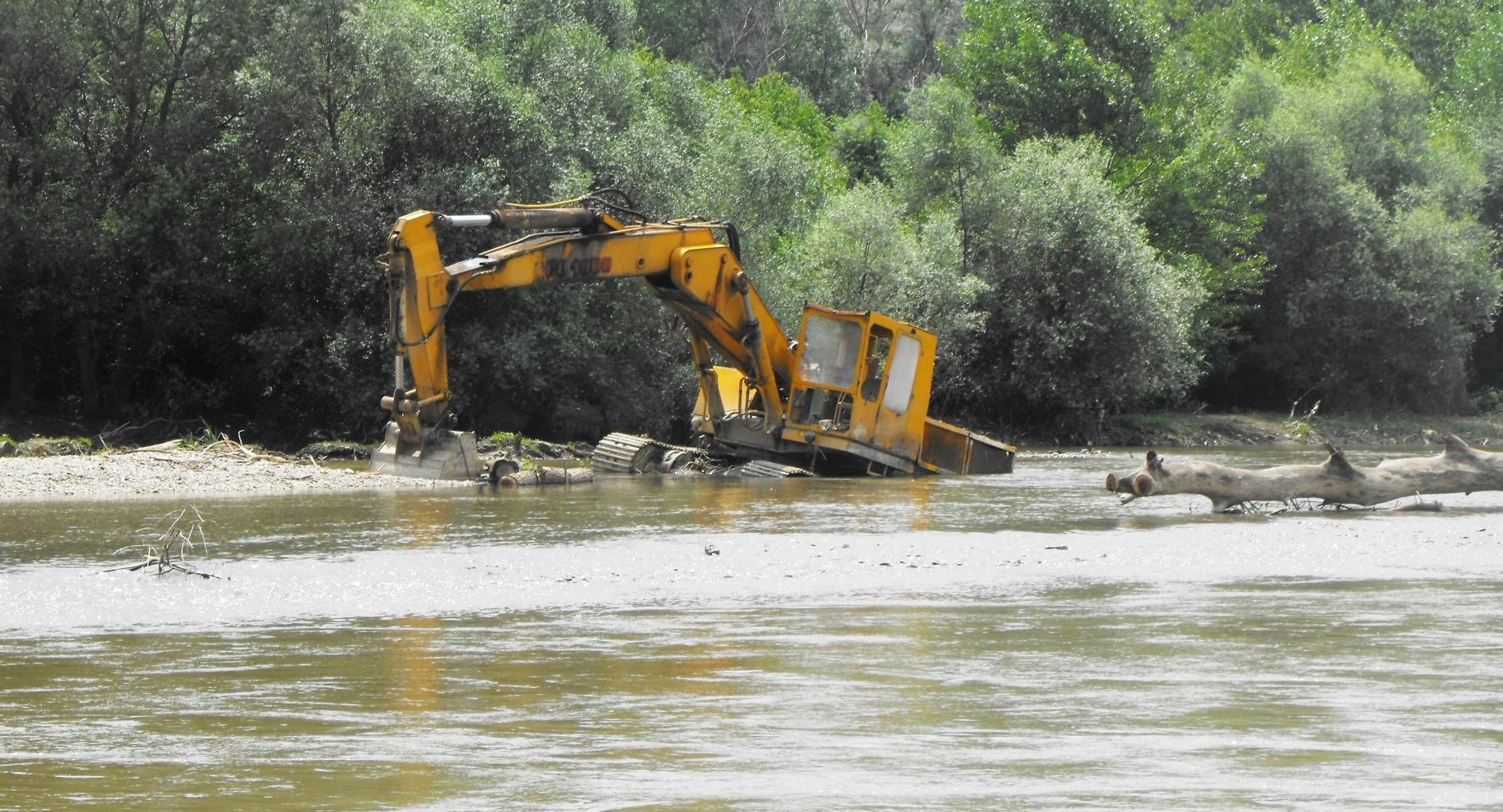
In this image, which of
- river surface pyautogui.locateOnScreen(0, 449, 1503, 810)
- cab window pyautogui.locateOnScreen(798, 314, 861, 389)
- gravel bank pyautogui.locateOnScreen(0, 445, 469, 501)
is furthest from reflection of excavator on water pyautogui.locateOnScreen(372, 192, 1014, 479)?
river surface pyautogui.locateOnScreen(0, 449, 1503, 810)

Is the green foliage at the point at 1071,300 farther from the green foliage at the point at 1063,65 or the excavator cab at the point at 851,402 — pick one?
the excavator cab at the point at 851,402

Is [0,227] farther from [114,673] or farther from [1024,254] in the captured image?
[114,673]

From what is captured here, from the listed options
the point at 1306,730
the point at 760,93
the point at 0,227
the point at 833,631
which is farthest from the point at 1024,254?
the point at 1306,730

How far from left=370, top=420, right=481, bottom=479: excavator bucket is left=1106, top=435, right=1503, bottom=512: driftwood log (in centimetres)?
817

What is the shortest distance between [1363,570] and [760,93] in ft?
174

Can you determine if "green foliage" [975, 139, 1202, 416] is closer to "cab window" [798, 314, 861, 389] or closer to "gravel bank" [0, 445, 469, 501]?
"cab window" [798, 314, 861, 389]

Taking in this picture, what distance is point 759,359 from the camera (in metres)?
25.8

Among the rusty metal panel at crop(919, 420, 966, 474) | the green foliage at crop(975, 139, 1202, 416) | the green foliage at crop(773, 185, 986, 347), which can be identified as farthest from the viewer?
the green foliage at crop(975, 139, 1202, 416)

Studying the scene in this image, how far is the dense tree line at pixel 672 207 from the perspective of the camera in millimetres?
32625

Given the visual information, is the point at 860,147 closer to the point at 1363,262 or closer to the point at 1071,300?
the point at 1363,262

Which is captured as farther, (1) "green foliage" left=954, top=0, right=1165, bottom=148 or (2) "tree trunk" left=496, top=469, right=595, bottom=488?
(1) "green foliage" left=954, top=0, right=1165, bottom=148

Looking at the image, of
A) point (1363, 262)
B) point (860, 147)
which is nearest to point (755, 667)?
point (1363, 262)

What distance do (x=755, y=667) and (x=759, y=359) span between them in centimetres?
1690

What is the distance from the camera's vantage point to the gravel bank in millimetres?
20188
